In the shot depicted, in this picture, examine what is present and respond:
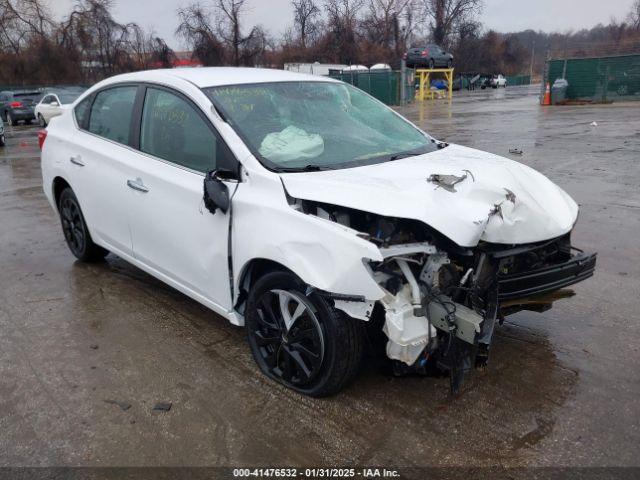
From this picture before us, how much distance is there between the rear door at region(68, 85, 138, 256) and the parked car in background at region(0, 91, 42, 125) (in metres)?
23.2

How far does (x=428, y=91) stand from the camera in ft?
128

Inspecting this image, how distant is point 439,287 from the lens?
288 centimetres

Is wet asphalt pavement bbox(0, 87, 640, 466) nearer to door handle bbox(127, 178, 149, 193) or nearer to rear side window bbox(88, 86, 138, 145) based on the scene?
door handle bbox(127, 178, 149, 193)

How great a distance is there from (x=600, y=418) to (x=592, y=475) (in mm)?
478

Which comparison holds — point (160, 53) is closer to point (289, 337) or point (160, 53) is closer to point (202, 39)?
point (202, 39)

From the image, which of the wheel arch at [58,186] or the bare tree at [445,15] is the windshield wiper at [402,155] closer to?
the wheel arch at [58,186]

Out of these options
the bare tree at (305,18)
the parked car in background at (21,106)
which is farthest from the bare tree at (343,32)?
the parked car in background at (21,106)

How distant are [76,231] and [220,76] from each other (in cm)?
229

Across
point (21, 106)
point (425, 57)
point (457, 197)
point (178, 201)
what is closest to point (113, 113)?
point (178, 201)

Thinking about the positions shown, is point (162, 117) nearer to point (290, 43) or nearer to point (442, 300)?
point (442, 300)

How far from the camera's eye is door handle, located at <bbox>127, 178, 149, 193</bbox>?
3.90 metres

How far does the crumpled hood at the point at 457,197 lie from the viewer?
8.87ft

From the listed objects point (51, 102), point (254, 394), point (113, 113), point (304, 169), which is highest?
point (113, 113)

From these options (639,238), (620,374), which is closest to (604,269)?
(639,238)
